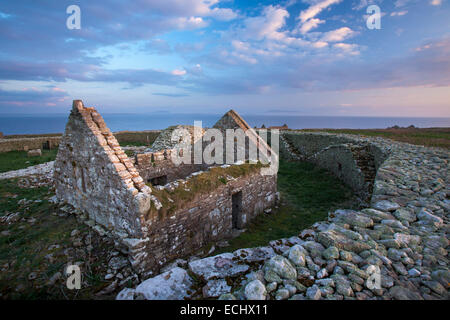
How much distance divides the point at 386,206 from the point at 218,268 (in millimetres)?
4272

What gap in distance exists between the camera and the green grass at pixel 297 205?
8.51 m

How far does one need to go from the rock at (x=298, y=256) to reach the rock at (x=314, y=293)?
48 cm

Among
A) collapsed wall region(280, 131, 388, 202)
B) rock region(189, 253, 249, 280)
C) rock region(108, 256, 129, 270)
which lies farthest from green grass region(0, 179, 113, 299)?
collapsed wall region(280, 131, 388, 202)

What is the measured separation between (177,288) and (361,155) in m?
15.0

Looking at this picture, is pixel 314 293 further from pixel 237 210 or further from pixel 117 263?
pixel 237 210

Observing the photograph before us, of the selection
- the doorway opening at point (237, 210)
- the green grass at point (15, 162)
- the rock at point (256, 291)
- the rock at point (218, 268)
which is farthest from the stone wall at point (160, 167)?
the green grass at point (15, 162)

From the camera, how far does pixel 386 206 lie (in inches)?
206

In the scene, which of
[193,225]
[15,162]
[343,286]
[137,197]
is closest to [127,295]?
[137,197]

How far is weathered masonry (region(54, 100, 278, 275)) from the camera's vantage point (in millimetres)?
5727

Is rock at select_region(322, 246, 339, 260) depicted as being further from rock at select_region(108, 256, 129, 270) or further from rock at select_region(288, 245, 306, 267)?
rock at select_region(108, 256, 129, 270)

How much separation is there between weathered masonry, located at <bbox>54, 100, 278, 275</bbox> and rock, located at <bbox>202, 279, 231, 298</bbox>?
8.80 feet

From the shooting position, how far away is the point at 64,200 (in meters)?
8.07

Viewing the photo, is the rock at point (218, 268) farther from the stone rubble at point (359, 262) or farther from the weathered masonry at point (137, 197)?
the weathered masonry at point (137, 197)
